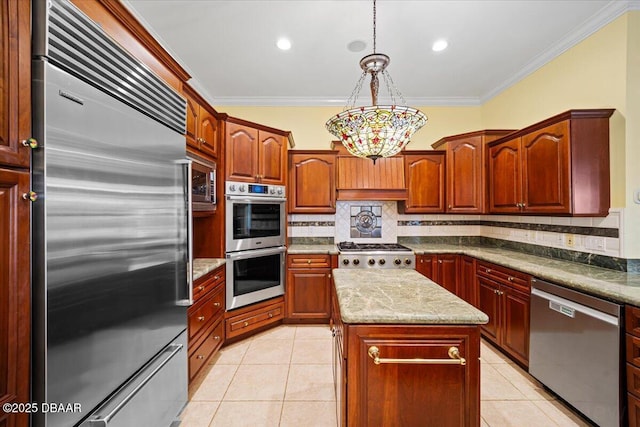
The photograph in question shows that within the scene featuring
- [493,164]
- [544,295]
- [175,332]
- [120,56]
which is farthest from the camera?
[493,164]

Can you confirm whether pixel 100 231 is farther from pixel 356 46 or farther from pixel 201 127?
pixel 356 46

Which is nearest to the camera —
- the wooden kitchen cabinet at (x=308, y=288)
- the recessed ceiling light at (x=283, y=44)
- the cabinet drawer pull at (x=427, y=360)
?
the cabinet drawer pull at (x=427, y=360)

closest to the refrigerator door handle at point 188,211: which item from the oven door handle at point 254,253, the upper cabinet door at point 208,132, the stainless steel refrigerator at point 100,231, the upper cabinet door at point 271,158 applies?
the stainless steel refrigerator at point 100,231

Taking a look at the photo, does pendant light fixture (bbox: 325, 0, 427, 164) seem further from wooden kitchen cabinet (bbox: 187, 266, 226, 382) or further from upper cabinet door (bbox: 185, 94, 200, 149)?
wooden kitchen cabinet (bbox: 187, 266, 226, 382)

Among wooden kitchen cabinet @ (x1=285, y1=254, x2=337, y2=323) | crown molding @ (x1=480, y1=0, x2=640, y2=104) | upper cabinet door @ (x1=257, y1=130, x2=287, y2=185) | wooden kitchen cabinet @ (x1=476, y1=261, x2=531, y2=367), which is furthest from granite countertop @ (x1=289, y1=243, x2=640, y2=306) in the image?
upper cabinet door @ (x1=257, y1=130, x2=287, y2=185)

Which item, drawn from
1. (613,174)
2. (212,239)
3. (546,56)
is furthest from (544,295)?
(212,239)

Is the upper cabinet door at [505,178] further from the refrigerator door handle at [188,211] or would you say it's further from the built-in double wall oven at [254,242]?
the refrigerator door handle at [188,211]

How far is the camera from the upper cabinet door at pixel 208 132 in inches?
98.3

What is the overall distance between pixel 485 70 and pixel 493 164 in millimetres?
1093

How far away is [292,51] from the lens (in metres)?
2.82

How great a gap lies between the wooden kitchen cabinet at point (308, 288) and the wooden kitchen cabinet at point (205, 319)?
0.89 meters

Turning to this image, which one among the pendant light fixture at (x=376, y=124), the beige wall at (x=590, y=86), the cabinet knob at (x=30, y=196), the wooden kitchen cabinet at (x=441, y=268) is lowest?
the wooden kitchen cabinet at (x=441, y=268)

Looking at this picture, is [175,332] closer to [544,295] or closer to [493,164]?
[544,295]

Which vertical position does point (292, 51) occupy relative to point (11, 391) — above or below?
above
